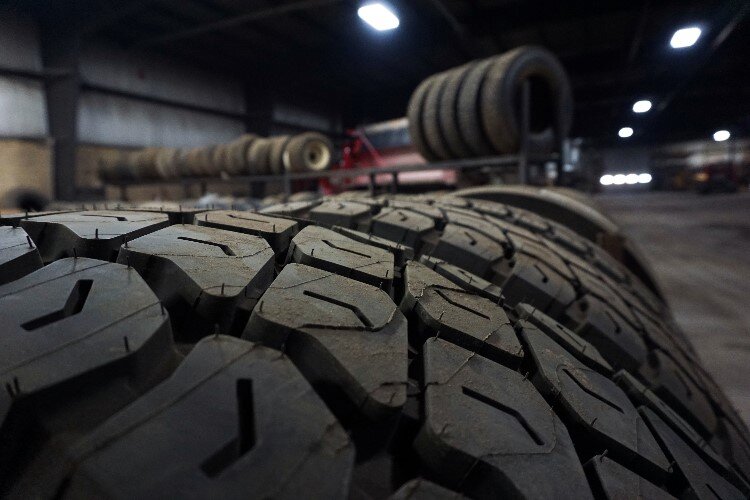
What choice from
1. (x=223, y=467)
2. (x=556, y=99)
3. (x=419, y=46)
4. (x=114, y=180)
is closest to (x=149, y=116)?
(x=114, y=180)

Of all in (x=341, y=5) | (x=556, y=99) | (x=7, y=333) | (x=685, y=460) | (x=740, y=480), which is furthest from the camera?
(x=341, y=5)

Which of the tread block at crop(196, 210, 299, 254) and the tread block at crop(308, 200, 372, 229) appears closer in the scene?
the tread block at crop(196, 210, 299, 254)

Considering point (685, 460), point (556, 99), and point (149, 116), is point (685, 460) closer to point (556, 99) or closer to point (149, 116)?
point (556, 99)

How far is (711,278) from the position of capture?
3.54 metres

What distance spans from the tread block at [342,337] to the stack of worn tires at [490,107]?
339 centimetres

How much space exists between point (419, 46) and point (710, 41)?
19.5ft

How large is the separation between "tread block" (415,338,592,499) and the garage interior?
1859 millimetres

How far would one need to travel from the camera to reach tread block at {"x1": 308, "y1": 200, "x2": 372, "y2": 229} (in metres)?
1.43

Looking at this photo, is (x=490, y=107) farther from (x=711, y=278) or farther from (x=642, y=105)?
(x=642, y=105)

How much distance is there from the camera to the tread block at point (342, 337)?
0.56 meters

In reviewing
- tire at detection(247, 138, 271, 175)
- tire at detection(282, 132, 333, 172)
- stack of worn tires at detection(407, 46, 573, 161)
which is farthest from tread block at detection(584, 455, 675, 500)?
tire at detection(247, 138, 271, 175)

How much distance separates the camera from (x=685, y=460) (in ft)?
2.71

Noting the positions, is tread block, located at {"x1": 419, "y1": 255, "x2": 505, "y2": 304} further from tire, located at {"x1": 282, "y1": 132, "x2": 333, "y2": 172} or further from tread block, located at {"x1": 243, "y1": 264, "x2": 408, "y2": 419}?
tire, located at {"x1": 282, "y1": 132, "x2": 333, "y2": 172}

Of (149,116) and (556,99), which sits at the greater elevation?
(149,116)
